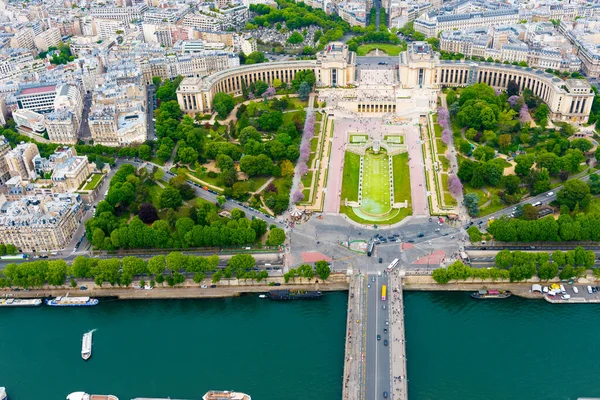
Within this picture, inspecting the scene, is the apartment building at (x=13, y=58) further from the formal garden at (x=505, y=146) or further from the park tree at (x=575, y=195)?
the park tree at (x=575, y=195)

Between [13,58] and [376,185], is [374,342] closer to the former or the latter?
[376,185]

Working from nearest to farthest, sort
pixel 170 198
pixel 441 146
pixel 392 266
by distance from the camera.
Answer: pixel 392 266 < pixel 170 198 < pixel 441 146

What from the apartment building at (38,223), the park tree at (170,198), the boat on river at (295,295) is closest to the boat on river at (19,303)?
the apartment building at (38,223)

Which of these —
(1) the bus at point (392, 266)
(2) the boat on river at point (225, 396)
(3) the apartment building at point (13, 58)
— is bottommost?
(2) the boat on river at point (225, 396)

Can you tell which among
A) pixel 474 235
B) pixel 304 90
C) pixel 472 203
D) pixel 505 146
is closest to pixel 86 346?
pixel 474 235

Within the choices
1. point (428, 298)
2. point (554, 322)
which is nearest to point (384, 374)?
point (428, 298)

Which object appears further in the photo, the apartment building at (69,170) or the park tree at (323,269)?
the apartment building at (69,170)
